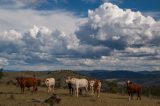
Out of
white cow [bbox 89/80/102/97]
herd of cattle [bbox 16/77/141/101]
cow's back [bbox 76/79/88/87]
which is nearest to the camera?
cow's back [bbox 76/79/88/87]

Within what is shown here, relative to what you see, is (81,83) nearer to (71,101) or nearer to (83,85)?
(83,85)

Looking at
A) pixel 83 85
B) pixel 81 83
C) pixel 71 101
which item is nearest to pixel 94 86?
pixel 83 85

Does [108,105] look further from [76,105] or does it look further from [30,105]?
[30,105]

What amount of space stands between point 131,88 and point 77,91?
7.67 meters

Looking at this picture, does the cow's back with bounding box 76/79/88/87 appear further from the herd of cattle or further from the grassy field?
the grassy field

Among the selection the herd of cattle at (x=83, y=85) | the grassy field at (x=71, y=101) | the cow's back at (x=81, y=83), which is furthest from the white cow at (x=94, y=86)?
the grassy field at (x=71, y=101)

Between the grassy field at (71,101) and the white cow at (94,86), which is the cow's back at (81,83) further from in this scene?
the grassy field at (71,101)

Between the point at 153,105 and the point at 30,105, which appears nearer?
the point at 30,105

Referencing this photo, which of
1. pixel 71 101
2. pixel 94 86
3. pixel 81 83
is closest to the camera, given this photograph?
pixel 71 101

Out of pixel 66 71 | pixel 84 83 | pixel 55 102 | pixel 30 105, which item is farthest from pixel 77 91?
pixel 66 71

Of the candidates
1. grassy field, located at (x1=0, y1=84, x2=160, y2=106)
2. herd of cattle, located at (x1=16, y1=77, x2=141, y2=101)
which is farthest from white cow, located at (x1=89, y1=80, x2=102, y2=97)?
grassy field, located at (x1=0, y1=84, x2=160, y2=106)

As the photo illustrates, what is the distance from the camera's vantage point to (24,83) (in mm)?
49906

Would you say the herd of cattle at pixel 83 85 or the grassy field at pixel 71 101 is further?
the herd of cattle at pixel 83 85

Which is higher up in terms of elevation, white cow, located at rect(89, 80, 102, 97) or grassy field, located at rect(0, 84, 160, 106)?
white cow, located at rect(89, 80, 102, 97)
